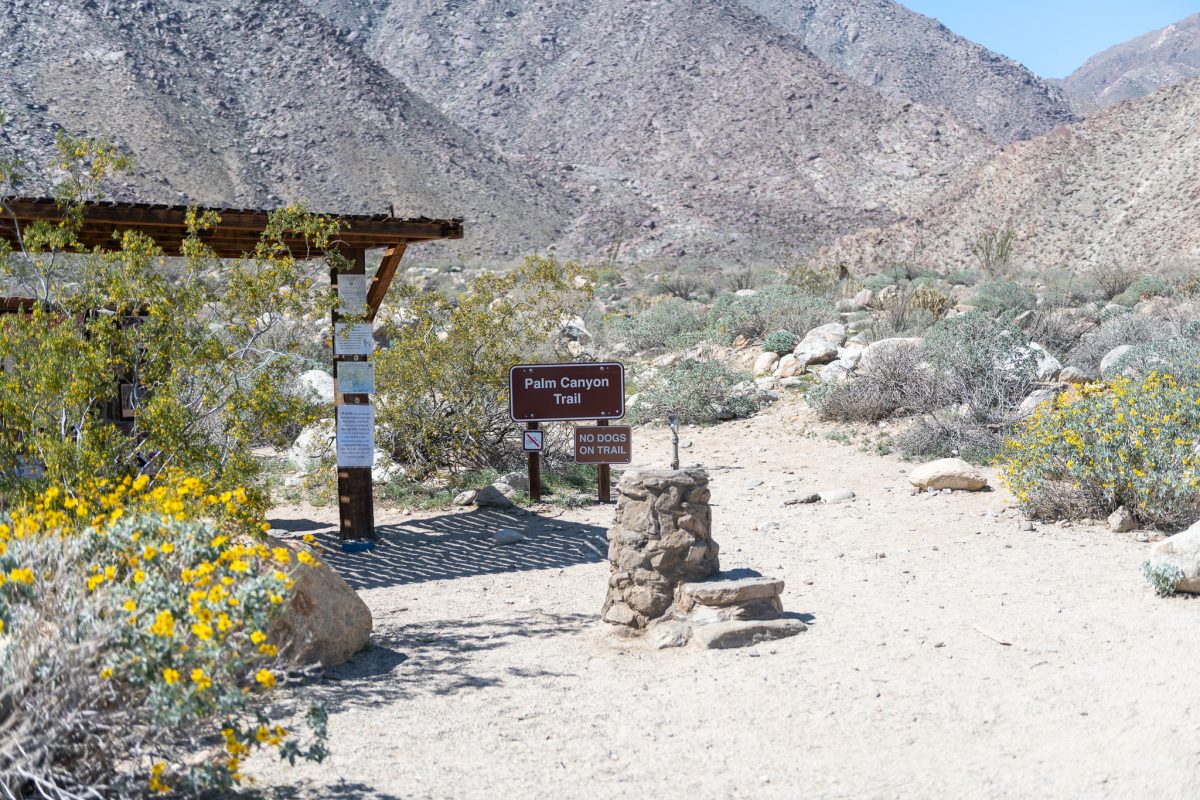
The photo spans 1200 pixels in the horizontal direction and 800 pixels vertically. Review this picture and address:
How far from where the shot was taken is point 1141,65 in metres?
126

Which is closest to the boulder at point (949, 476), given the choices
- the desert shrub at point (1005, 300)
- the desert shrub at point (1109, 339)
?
the desert shrub at point (1109, 339)

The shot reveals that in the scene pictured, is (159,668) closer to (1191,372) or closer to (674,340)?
(1191,372)

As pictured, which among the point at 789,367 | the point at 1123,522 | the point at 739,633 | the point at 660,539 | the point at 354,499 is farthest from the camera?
the point at 789,367

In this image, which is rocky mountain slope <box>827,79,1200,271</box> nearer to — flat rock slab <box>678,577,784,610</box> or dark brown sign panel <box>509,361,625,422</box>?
dark brown sign panel <box>509,361,625,422</box>

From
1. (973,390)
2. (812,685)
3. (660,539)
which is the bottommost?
(812,685)

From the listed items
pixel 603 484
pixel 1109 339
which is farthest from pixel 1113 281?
pixel 603 484

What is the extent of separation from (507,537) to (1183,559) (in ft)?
16.1

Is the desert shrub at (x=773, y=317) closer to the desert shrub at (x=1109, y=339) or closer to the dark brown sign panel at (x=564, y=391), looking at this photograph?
the desert shrub at (x=1109, y=339)

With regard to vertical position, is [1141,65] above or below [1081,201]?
above

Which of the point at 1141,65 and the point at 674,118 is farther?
the point at 1141,65

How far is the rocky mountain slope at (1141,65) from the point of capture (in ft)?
381

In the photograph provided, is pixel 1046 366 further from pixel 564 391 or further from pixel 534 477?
pixel 534 477

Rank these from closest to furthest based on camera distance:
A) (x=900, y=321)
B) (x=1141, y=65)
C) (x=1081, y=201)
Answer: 1. (x=900, y=321)
2. (x=1081, y=201)
3. (x=1141, y=65)

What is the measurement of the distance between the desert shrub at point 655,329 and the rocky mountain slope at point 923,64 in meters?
58.2
